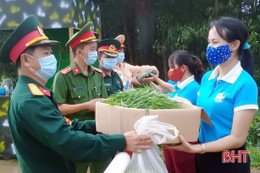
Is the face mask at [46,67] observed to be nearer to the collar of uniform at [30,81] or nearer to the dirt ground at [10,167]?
the collar of uniform at [30,81]

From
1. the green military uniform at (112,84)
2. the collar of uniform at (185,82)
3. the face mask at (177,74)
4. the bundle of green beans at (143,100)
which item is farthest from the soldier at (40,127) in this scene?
the green military uniform at (112,84)

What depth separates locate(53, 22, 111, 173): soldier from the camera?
266 centimetres

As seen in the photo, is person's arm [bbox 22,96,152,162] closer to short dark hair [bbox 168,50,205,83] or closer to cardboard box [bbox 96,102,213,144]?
cardboard box [bbox 96,102,213,144]

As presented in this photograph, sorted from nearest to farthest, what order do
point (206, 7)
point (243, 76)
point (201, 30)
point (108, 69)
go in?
1. point (243, 76)
2. point (108, 69)
3. point (201, 30)
4. point (206, 7)

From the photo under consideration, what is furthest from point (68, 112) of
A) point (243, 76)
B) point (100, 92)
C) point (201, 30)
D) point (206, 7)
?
point (206, 7)

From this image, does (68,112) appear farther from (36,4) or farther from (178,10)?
(178,10)

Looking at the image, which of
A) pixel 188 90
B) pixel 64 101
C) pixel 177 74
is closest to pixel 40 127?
pixel 64 101

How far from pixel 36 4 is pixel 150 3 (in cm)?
545

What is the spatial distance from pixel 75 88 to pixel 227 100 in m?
1.55

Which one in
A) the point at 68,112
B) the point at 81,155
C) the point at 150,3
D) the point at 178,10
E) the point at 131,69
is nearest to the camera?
the point at 81,155

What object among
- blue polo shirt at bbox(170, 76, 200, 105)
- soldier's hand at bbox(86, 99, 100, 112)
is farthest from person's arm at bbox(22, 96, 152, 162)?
blue polo shirt at bbox(170, 76, 200, 105)

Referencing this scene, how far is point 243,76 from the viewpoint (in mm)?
1672

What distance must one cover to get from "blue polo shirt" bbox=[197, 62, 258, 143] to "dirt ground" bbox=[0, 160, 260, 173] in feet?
9.97

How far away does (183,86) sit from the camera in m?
2.71
